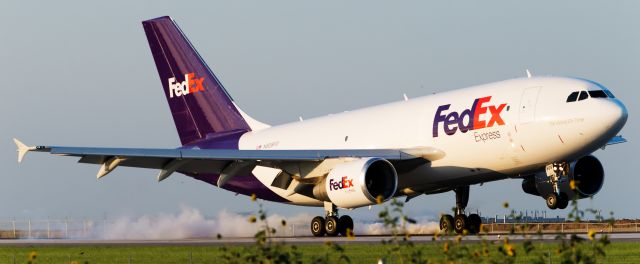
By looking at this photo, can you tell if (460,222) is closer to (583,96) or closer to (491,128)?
(491,128)

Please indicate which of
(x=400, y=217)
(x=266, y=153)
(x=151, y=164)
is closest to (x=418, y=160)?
(x=266, y=153)

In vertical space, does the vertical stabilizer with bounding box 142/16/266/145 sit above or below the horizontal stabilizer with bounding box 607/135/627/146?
above

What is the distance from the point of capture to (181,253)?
30375mm

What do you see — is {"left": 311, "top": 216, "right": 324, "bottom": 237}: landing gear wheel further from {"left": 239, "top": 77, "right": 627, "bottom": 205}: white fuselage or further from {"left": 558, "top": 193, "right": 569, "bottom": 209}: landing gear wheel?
{"left": 558, "top": 193, "right": 569, "bottom": 209}: landing gear wheel

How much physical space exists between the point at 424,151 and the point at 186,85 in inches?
567

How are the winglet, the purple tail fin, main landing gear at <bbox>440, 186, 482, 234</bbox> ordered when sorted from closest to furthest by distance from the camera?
Result: the winglet
main landing gear at <bbox>440, 186, 482, 234</bbox>
the purple tail fin

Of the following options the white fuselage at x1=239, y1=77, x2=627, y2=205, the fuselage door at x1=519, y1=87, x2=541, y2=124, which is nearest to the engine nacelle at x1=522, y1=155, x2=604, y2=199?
the white fuselage at x1=239, y1=77, x2=627, y2=205

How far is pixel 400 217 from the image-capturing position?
1472cm

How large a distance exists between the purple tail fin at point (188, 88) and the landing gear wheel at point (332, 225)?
838cm

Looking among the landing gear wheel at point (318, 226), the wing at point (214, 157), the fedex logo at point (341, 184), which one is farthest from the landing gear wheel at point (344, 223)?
the fedex logo at point (341, 184)

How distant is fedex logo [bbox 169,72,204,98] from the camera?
48250mm

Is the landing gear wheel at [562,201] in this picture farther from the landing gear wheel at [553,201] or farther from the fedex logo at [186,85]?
the fedex logo at [186,85]

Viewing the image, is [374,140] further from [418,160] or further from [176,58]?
[176,58]

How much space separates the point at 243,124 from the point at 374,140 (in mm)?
8433
